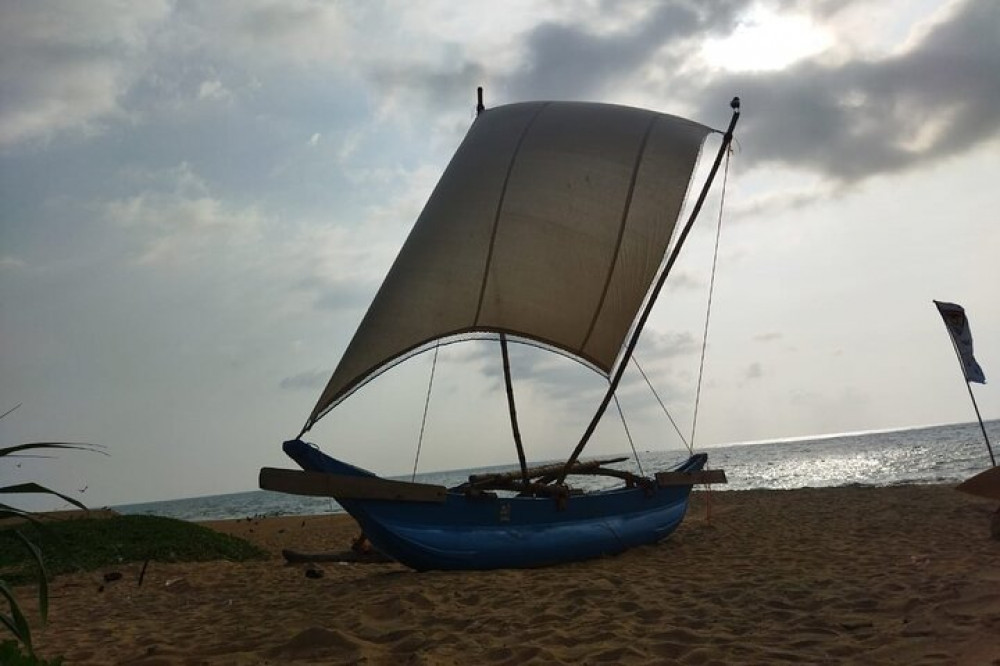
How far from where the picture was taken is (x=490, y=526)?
26.5ft

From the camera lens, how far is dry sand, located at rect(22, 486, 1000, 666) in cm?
466

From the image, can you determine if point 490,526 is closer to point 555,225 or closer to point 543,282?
point 543,282

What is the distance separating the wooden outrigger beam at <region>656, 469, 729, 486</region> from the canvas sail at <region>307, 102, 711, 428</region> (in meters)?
1.80

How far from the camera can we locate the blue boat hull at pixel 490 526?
7.39 meters

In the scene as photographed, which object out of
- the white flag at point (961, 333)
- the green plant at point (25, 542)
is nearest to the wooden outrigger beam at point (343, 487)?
the green plant at point (25, 542)

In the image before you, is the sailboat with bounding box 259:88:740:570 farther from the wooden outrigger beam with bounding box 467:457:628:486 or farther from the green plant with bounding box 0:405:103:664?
the green plant with bounding box 0:405:103:664

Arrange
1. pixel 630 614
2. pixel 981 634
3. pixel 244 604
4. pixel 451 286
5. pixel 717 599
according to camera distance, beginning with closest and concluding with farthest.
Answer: pixel 981 634 < pixel 630 614 < pixel 717 599 < pixel 244 604 < pixel 451 286

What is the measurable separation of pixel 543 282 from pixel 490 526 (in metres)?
3.66

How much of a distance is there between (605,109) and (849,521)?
27.2 ft

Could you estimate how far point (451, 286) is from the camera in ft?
30.5

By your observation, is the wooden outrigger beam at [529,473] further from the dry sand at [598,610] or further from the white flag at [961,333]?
the white flag at [961,333]

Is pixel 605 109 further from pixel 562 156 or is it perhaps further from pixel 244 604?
pixel 244 604

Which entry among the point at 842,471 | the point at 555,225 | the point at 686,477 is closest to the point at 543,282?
the point at 555,225

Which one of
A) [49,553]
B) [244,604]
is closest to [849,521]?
[244,604]
